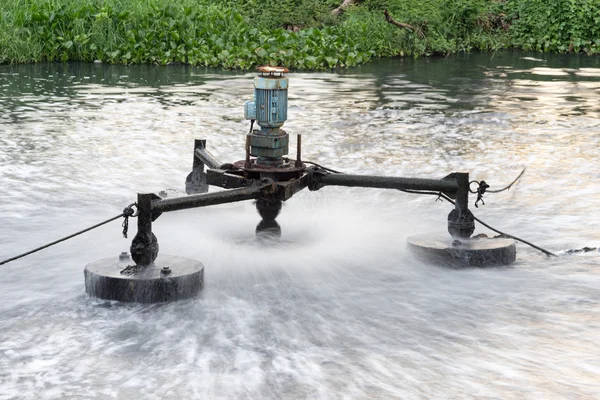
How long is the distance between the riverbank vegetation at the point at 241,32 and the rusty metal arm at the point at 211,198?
35.8 ft

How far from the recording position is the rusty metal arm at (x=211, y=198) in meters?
4.59

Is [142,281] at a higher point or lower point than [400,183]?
lower

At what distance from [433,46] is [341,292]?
1441 cm

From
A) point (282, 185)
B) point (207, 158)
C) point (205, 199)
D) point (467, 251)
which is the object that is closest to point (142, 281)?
point (205, 199)

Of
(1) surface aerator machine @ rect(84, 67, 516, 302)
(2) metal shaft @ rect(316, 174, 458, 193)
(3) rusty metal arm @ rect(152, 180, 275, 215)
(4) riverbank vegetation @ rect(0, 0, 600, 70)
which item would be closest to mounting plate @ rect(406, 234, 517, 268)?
(1) surface aerator machine @ rect(84, 67, 516, 302)

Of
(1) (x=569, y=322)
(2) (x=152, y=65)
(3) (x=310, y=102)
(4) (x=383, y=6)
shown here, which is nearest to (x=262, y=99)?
(1) (x=569, y=322)

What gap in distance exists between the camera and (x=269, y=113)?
5.35 metres

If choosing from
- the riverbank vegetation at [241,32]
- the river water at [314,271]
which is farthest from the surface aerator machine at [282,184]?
the riverbank vegetation at [241,32]

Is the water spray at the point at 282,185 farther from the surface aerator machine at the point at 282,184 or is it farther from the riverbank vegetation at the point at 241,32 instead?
the riverbank vegetation at the point at 241,32

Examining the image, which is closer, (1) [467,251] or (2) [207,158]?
(1) [467,251]

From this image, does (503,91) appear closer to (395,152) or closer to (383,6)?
(395,152)

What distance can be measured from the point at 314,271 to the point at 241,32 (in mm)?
12044

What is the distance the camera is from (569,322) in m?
4.46

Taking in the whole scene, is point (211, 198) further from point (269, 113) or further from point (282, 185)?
point (269, 113)
